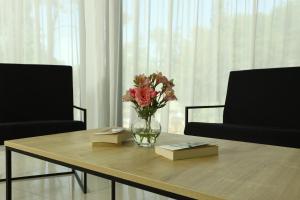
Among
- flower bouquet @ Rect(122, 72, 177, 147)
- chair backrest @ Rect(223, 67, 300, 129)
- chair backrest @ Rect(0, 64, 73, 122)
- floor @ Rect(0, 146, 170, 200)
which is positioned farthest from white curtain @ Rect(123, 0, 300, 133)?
flower bouquet @ Rect(122, 72, 177, 147)

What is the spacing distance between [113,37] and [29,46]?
0.95 meters

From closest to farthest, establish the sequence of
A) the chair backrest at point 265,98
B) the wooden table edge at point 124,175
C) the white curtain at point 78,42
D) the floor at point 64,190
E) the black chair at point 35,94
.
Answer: the wooden table edge at point 124,175
the floor at point 64,190
the chair backrest at point 265,98
the black chair at point 35,94
the white curtain at point 78,42

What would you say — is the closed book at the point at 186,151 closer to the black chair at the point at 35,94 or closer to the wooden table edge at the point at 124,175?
the wooden table edge at the point at 124,175

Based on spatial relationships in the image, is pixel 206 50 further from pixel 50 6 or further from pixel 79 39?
pixel 50 6

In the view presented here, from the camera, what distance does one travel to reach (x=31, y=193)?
7.06 feet

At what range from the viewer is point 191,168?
113 centimetres

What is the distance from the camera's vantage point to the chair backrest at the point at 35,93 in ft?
8.96

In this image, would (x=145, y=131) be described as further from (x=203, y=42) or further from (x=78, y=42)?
(x=78, y=42)

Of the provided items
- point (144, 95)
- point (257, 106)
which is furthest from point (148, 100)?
point (257, 106)

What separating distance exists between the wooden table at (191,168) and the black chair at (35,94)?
3.64 ft

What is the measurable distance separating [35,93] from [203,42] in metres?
1.70

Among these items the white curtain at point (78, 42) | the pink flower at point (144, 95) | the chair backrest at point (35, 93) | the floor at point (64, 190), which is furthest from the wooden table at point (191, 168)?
the white curtain at point (78, 42)

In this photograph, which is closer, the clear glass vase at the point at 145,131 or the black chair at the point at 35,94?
the clear glass vase at the point at 145,131

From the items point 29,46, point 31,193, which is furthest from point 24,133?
point 29,46
